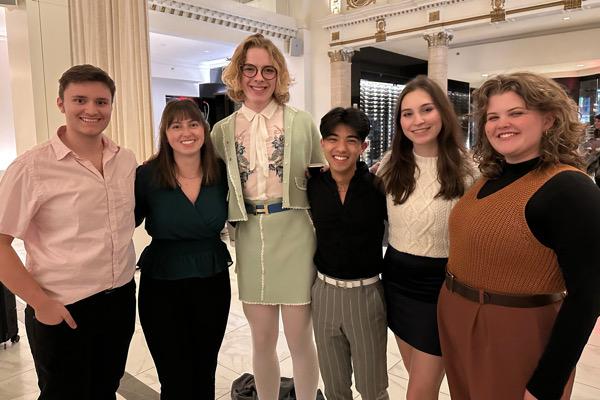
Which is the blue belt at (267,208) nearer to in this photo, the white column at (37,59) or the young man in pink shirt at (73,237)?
the young man in pink shirt at (73,237)

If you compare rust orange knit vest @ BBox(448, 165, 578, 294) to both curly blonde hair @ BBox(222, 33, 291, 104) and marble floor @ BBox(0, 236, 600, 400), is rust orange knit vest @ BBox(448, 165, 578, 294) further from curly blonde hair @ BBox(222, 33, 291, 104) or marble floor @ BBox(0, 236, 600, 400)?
marble floor @ BBox(0, 236, 600, 400)

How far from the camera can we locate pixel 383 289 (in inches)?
71.2

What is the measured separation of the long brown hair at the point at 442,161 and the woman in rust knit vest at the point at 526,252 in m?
0.20

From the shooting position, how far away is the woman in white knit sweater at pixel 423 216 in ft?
5.40

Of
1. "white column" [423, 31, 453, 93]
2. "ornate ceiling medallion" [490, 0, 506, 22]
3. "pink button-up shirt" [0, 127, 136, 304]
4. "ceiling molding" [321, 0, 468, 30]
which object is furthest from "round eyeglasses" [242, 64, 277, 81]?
"ceiling molding" [321, 0, 468, 30]

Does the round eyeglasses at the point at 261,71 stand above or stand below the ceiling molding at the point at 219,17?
below

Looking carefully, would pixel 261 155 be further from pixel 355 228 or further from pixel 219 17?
pixel 219 17

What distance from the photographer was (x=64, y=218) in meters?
1.58

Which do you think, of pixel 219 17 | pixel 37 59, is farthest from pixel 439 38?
pixel 37 59

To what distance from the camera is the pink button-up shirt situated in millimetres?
1510

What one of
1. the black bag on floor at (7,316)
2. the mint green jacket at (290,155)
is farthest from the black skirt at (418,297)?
the black bag on floor at (7,316)

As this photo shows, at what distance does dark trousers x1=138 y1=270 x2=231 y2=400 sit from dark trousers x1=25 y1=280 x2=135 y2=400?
10cm

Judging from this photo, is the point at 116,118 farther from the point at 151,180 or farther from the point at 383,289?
the point at 383,289

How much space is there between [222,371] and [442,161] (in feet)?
6.97
